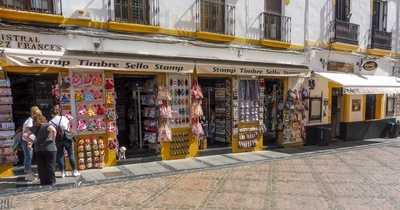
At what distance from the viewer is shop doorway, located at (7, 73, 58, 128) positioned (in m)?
8.46

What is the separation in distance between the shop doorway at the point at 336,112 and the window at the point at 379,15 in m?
3.86

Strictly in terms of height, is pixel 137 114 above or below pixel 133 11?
below

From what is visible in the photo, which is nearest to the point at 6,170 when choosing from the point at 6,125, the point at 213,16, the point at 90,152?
the point at 6,125

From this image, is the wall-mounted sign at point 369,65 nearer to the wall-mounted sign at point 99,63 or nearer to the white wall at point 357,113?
the white wall at point 357,113

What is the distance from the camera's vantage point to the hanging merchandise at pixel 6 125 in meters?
7.41

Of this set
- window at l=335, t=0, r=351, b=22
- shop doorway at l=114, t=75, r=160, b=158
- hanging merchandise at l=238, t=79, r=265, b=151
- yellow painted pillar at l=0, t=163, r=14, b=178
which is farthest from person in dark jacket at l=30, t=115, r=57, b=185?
window at l=335, t=0, r=351, b=22

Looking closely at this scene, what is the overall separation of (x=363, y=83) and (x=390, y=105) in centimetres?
489

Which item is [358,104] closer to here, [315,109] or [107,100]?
[315,109]

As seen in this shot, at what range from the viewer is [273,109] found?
1300 cm

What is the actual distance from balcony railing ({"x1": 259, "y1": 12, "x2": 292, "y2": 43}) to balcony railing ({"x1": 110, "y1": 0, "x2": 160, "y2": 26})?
13.3ft

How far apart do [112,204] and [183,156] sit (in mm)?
4062

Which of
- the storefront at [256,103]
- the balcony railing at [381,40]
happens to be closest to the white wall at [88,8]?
the storefront at [256,103]

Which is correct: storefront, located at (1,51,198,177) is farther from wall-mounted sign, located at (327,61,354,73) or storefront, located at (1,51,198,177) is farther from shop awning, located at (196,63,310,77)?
wall-mounted sign, located at (327,61,354,73)

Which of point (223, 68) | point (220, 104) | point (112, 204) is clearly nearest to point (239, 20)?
point (223, 68)
